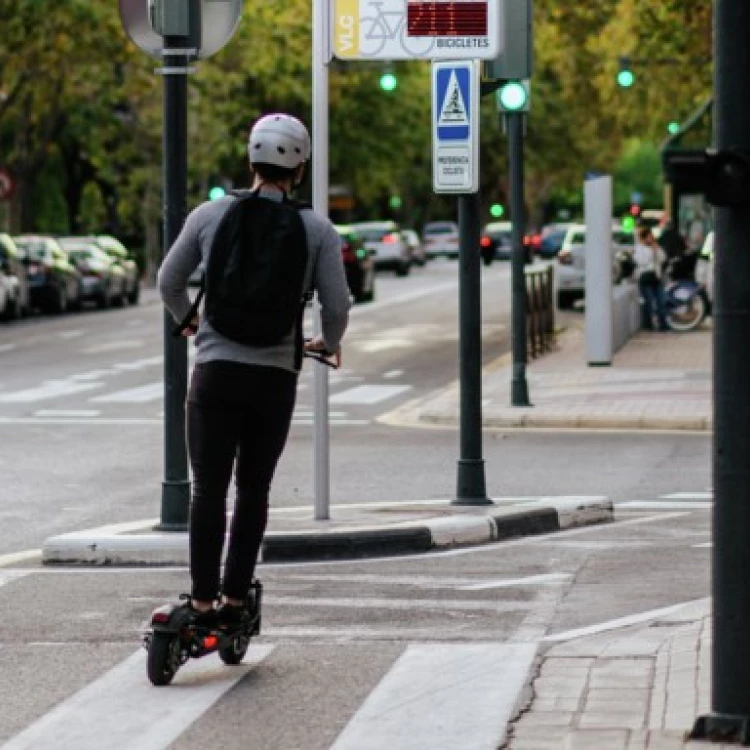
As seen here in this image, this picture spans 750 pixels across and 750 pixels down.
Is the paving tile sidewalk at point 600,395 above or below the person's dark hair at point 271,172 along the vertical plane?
Result: below

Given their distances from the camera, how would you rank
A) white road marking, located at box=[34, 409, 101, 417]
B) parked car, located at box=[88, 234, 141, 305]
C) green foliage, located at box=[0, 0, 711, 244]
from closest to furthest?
white road marking, located at box=[34, 409, 101, 417] → green foliage, located at box=[0, 0, 711, 244] → parked car, located at box=[88, 234, 141, 305]

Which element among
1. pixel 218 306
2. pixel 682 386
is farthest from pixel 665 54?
pixel 218 306

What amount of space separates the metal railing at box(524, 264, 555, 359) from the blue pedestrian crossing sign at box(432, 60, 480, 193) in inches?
689

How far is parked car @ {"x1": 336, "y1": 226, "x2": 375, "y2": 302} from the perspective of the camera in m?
51.9

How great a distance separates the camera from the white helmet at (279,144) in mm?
8539

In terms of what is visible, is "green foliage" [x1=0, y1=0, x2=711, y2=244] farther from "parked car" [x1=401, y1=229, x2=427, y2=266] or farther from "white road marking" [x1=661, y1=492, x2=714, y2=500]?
"white road marking" [x1=661, y1=492, x2=714, y2=500]

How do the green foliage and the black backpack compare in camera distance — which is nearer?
Result: the black backpack

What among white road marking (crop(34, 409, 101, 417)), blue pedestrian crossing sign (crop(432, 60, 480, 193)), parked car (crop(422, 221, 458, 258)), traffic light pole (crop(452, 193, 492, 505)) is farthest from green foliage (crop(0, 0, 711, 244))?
blue pedestrian crossing sign (crop(432, 60, 480, 193))

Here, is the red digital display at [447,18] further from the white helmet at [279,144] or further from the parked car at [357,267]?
the parked car at [357,267]

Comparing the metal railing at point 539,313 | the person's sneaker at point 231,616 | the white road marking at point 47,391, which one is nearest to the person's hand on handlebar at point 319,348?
the person's sneaker at point 231,616

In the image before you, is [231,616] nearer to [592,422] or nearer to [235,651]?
[235,651]

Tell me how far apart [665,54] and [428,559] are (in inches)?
1463

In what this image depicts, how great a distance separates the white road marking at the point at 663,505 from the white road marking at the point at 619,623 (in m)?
4.58

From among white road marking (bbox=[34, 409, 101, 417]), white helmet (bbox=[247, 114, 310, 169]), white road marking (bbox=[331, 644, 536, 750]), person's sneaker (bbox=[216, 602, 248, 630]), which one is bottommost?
white road marking (bbox=[34, 409, 101, 417])
